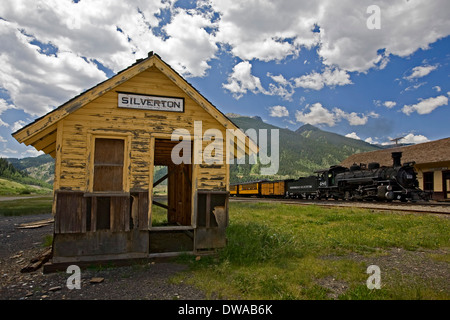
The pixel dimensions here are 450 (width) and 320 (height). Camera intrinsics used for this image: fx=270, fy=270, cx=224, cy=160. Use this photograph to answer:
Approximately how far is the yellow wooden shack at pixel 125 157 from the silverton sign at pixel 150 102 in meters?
0.03

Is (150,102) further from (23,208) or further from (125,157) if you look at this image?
(23,208)

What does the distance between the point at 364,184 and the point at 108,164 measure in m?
22.5

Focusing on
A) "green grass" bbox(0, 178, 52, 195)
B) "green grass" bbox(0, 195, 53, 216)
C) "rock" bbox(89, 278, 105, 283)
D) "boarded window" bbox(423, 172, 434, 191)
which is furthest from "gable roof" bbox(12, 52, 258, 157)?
"green grass" bbox(0, 178, 52, 195)

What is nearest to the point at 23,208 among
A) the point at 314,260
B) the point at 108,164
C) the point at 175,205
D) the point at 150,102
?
the point at 175,205

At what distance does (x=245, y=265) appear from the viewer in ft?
21.7

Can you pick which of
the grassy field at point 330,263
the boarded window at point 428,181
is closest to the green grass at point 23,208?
the grassy field at point 330,263

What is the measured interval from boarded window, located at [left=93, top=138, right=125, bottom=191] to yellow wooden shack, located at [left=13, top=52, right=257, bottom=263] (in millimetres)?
24

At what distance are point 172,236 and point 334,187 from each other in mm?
20948

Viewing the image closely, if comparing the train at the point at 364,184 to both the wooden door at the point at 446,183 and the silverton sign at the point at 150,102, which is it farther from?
the silverton sign at the point at 150,102

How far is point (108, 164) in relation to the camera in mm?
7008

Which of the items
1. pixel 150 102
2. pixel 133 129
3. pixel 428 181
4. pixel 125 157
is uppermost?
pixel 150 102

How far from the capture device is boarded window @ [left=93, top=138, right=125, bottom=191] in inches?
273

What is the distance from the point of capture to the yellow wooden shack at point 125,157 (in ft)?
21.6
